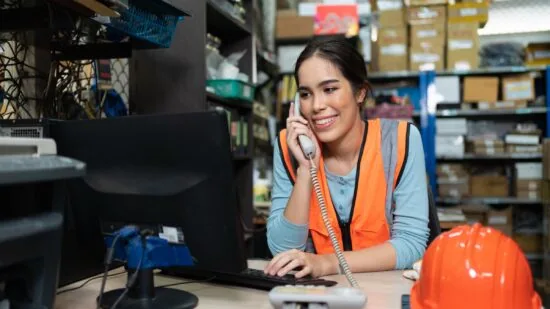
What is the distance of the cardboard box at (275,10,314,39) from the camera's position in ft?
14.2

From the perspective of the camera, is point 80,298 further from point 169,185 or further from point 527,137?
point 527,137

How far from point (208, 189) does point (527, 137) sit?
4.42 metres

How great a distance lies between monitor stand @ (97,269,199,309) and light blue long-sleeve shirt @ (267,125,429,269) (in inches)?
20.2

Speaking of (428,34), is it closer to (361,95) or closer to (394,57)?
(394,57)

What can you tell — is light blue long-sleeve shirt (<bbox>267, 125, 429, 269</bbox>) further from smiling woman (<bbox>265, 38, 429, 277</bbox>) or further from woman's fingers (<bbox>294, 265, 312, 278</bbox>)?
woman's fingers (<bbox>294, 265, 312, 278</bbox>)

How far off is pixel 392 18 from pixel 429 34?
39 cm

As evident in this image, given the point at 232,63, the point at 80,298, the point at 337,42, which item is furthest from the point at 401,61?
the point at 80,298

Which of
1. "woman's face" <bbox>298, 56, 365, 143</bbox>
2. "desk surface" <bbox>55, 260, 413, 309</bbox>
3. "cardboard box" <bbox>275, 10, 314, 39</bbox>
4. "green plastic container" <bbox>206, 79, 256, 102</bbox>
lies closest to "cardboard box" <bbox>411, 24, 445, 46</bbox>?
"cardboard box" <bbox>275, 10, 314, 39</bbox>

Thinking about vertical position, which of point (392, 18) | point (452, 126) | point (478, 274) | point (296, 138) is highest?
point (392, 18)

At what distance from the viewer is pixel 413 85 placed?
4.72m

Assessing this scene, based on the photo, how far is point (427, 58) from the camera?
4570mm

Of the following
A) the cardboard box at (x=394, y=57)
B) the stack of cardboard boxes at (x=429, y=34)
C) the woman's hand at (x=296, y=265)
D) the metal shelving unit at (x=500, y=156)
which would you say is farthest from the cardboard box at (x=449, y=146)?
the woman's hand at (x=296, y=265)

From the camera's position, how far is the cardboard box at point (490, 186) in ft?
15.0

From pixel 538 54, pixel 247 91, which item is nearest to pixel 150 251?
pixel 247 91
